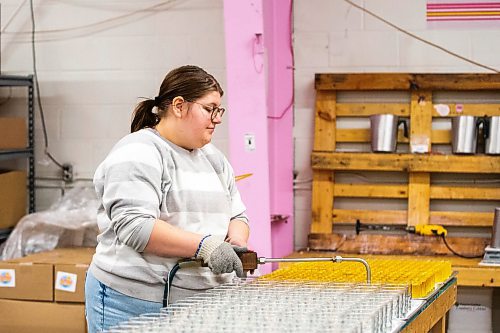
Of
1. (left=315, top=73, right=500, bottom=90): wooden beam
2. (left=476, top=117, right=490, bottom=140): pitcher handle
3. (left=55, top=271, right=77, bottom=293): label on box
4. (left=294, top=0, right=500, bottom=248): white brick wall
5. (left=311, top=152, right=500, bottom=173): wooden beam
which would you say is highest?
(left=294, top=0, right=500, bottom=248): white brick wall

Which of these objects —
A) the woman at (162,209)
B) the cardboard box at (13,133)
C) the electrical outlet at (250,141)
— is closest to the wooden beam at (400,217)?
the electrical outlet at (250,141)

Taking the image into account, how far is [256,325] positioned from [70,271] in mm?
2452

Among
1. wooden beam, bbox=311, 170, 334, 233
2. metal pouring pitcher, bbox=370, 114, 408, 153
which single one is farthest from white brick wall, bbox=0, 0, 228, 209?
metal pouring pitcher, bbox=370, 114, 408, 153

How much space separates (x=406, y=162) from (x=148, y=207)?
8.45 ft

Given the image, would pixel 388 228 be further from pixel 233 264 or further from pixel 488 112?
pixel 233 264

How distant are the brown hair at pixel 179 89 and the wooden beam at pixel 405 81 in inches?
86.0

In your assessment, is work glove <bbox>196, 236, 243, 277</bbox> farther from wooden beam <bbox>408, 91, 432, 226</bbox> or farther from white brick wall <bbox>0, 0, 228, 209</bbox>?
white brick wall <bbox>0, 0, 228, 209</bbox>

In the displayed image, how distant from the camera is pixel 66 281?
14.9 feet

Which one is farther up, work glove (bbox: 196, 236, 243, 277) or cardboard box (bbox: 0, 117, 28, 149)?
cardboard box (bbox: 0, 117, 28, 149)

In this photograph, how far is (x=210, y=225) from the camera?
2855 mm

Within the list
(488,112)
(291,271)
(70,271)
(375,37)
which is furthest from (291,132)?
(291,271)

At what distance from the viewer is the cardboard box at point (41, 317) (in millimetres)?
4547

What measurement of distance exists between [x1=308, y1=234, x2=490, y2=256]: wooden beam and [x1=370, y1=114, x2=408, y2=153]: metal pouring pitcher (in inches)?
19.1

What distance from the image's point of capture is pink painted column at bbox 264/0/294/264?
197 inches
